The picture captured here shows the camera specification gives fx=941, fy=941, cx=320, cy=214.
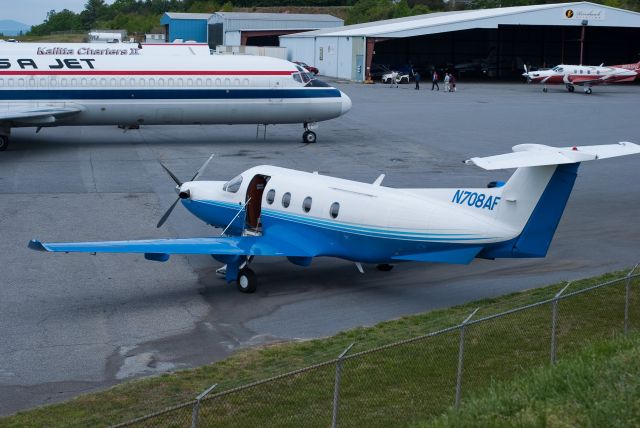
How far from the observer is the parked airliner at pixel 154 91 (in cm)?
3744

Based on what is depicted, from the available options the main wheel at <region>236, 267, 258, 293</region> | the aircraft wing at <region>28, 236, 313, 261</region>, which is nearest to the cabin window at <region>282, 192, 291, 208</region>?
the aircraft wing at <region>28, 236, 313, 261</region>

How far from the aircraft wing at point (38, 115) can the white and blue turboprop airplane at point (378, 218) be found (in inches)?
664

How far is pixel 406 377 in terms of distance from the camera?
12555mm

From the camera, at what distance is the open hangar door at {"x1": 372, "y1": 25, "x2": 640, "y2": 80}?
89.4 m

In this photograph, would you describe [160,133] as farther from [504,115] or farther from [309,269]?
[309,269]

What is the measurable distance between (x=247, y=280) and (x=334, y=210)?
2.39 metres

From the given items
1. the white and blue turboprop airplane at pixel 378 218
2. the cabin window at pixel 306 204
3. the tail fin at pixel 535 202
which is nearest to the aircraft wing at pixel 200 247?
the white and blue turboprop airplane at pixel 378 218

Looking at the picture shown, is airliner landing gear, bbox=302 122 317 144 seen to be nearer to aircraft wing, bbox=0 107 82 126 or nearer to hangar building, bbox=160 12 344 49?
aircraft wing, bbox=0 107 82 126

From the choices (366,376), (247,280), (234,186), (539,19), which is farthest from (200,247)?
(539,19)

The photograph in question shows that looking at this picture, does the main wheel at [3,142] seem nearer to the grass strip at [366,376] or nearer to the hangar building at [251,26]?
the grass strip at [366,376]

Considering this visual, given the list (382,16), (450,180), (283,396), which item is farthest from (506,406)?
(382,16)

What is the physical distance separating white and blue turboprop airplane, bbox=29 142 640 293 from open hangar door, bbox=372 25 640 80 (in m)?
68.4

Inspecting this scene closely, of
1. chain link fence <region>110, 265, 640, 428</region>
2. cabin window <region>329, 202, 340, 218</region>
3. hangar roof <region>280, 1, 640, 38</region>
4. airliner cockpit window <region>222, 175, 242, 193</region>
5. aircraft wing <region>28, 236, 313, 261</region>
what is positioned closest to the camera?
chain link fence <region>110, 265, 640, 428</region>

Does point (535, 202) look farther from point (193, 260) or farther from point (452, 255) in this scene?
point (193, 260)
